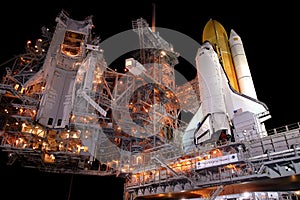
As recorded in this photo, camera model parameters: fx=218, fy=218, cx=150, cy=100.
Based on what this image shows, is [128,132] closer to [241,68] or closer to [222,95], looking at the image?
[222,95]

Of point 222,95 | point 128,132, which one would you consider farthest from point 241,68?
point 128,132

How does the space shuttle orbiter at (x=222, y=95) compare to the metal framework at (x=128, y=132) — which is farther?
the space shuttle orbiter at (x=222, y=95)

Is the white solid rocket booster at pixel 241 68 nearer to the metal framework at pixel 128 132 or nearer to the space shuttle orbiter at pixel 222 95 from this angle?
the space shuttle orbiter at pixel 222 95

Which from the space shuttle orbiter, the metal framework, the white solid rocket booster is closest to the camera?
the metal framework

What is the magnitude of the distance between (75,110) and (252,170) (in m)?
19.1

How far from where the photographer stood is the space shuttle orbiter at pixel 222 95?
16.6 m

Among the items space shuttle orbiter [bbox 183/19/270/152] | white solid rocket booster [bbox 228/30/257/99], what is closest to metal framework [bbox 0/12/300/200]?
space shuttle orbiter [bbox 183/19/270/152]

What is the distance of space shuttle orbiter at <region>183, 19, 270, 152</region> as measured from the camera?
655 inches

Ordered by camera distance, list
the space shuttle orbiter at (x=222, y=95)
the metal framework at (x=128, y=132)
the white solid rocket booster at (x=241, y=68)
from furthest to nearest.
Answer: the white solid rocket booster at (x=241, y=68), the space shuttle orbiter at (x=222, y=95), the metal framework at (x=128, y=132)

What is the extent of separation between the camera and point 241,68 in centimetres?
2184

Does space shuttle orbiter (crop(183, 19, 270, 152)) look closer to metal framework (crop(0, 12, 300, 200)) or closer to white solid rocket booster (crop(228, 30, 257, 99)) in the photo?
white solid rocket booster (crop(228, 30, 257, 99))

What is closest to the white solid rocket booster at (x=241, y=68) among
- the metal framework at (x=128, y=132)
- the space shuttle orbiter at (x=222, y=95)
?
the space shuttle orbiter at (x=222, y=95)

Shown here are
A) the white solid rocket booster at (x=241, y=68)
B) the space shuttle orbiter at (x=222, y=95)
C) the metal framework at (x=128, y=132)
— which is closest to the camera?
the metal framework at (x=128, y=132)

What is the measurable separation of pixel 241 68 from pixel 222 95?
5786 mm
